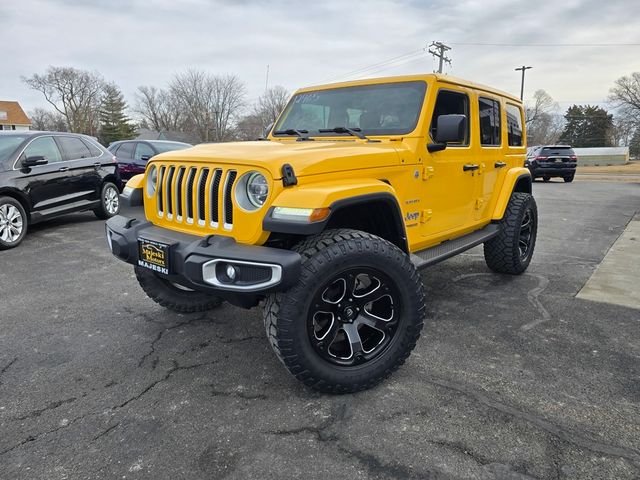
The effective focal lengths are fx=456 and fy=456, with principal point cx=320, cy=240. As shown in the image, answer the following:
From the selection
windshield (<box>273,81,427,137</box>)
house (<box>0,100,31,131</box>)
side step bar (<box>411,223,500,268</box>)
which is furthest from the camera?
house (<box>0,100,31,131</box>)

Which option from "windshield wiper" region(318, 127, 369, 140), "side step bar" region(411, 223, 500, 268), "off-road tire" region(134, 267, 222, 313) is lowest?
"off-road tire" region(134, 267, 222, 313)

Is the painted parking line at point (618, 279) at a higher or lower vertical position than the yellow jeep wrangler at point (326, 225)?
lower

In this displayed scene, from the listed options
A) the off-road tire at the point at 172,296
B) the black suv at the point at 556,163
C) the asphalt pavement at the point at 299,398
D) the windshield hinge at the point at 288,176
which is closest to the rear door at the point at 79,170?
the asphalt pavement at the point at 299,398

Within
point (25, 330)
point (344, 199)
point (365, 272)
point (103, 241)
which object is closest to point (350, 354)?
point (365, 272)

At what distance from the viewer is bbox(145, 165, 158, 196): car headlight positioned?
3176mm

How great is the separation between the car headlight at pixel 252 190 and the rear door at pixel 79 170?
19.6ft

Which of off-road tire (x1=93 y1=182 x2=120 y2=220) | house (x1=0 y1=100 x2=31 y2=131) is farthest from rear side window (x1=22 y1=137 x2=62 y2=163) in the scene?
house (x1=0 y1=100 x2=31 y2=131)

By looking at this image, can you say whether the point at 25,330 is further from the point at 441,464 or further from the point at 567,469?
the point at 567,469

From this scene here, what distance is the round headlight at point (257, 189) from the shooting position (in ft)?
8.27

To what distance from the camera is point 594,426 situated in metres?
2.34

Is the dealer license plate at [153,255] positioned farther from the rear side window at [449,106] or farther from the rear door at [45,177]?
the rear door at [45,177]

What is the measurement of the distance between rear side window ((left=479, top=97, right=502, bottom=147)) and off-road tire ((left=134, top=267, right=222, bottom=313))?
290 cm

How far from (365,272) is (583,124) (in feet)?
234

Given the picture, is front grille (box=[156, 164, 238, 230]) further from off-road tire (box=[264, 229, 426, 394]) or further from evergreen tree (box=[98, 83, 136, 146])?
evergreen tree (box=[98, 83, 136, 146])
